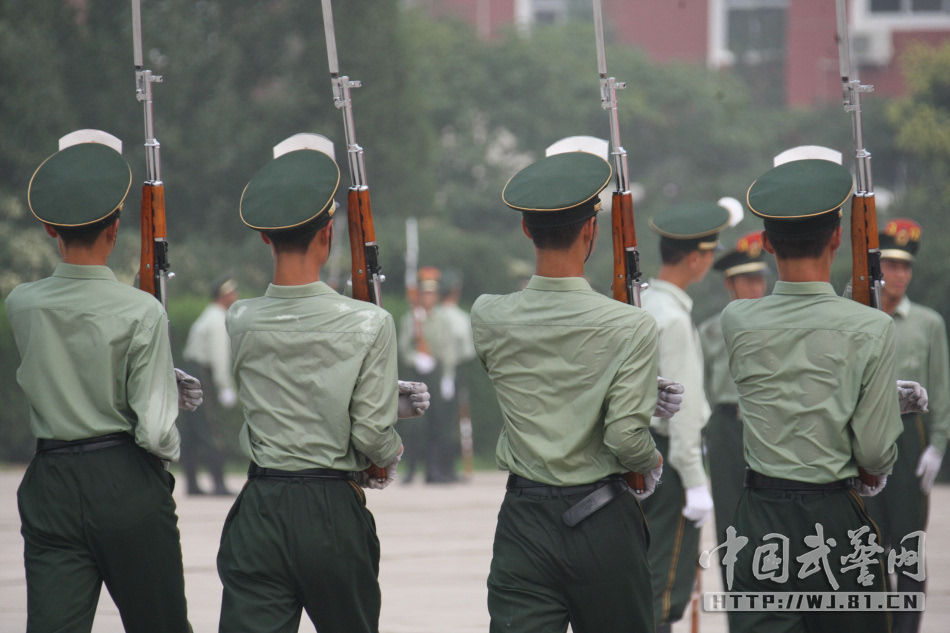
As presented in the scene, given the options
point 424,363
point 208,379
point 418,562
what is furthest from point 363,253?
point 424,363

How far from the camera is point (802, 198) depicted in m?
4.04

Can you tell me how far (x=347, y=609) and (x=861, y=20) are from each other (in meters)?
30.9

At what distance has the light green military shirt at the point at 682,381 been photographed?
5.47 metres

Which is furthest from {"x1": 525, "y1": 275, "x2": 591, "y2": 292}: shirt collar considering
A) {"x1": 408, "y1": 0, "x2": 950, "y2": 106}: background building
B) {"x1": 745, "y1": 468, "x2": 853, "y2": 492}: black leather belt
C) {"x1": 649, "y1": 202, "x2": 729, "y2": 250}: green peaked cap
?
{"x1": 408, "y1": 0, "x2": 950, "y2": 106}: background building

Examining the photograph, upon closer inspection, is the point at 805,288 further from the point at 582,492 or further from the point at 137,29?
the point at 137,29

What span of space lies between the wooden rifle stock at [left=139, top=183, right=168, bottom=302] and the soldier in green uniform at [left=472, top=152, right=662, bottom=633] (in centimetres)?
126

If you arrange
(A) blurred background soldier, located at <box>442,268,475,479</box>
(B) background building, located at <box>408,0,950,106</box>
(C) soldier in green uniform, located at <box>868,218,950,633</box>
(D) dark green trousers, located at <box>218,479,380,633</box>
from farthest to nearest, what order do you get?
(B) background building, located at <box>408,0,950,106</box> → (A) blurred background soldier, located at <box>442,268,475,479</box> → (C) soldier in green uniform, located at <box>868,218,950,633</box> → (D) dark green trousers, located at <box>218,479,380,633</box>

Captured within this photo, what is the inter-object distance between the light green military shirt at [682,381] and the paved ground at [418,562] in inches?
56.6

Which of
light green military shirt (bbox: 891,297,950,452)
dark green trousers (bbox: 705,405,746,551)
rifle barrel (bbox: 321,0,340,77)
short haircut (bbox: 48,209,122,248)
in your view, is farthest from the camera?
dark green trousers (bbox: 705,405,746,551)

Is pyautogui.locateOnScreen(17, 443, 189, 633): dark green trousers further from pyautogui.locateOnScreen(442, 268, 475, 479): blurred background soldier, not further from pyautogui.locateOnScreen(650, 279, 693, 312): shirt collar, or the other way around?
pyautogui.locateOnScreen(442, 268, 475, 479): blurred background soldier

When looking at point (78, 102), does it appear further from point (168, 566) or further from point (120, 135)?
point (168, 566)

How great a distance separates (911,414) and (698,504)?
51.7 inches

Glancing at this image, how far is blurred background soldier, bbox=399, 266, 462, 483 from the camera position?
45.3ft

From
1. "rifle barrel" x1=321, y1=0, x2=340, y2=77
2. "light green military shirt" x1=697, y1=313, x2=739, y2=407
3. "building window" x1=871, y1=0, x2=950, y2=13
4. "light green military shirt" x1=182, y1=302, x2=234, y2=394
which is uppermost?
"building window" x1=871, y1=0, x2=950, y2=13
